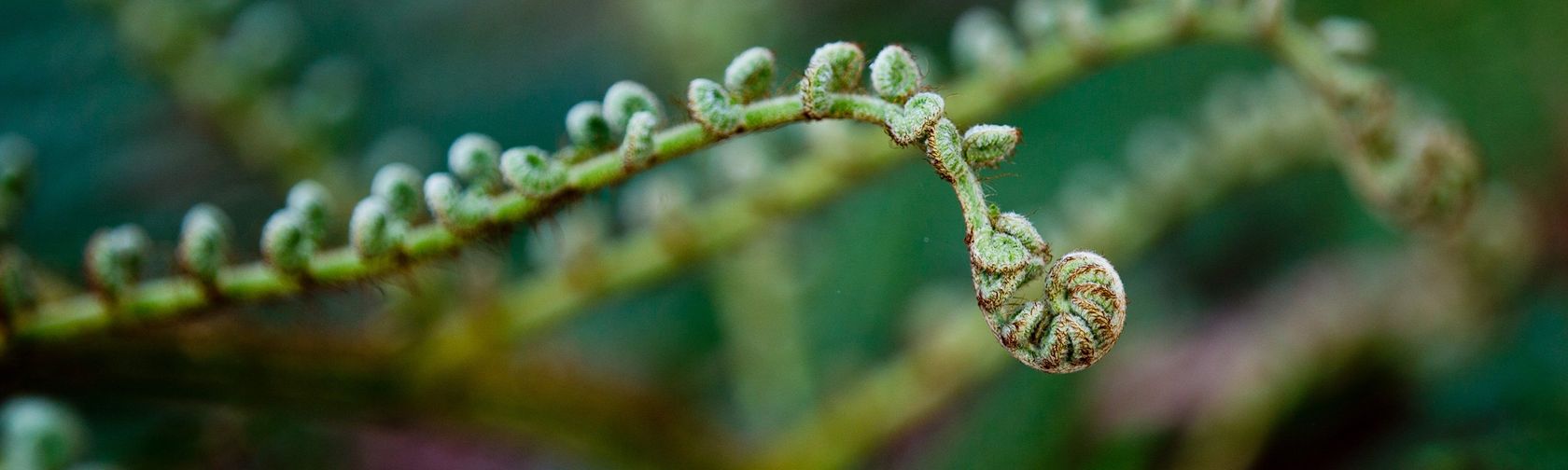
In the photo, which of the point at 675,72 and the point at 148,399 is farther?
the point at 675,72

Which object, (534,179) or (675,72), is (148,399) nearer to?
(534,179)

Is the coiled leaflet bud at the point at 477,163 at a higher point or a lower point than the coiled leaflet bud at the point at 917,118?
higher

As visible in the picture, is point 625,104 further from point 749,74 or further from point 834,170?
point 834,170

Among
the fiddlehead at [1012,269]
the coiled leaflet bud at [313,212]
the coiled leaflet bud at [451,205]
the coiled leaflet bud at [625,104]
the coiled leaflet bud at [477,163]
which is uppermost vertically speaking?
the coiled leaflet bud at [625,104]

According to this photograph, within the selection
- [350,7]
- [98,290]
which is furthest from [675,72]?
[98,290]

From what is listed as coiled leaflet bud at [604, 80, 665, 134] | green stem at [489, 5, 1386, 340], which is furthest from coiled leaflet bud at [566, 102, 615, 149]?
green stem at [489, 5, 1386, 340]

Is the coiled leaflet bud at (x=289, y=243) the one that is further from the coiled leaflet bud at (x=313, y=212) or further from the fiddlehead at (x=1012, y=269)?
the fiddlehead at (x=1012, y=269)

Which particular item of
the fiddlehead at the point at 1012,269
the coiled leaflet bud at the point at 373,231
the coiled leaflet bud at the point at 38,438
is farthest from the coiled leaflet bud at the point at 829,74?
the coiled leaflet bud at the point at 38,438

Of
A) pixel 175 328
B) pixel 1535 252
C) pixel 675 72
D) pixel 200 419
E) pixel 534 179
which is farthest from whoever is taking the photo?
pixel 675 72
